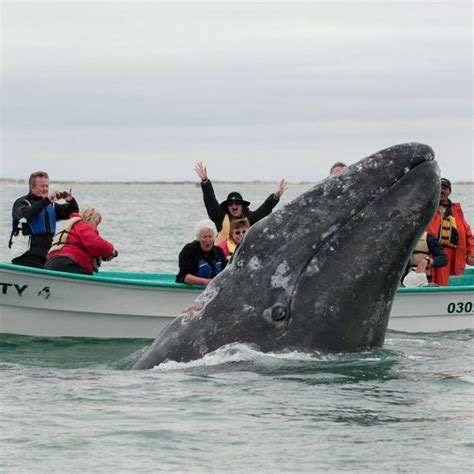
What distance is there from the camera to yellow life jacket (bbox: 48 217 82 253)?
15.8 metres

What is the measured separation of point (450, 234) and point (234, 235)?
412cm

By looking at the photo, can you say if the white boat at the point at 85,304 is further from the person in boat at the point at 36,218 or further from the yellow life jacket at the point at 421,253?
the yellow life jacket at the point at 421,253

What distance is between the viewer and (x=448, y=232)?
1792 cm

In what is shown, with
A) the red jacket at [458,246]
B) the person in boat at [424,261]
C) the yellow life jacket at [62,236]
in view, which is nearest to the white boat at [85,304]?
the yellow life jacket at [62,236]

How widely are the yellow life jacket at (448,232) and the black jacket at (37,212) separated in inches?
214

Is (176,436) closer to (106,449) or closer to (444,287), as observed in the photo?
(106,449)

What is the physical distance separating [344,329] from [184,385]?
54.0 inches

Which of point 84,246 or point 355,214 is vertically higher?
point 355,214

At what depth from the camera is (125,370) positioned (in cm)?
1048

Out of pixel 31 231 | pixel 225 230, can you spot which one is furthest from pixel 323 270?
pixel 31 231

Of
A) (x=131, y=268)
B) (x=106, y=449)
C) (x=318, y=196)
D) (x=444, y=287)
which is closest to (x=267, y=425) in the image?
(x=106, y=449)

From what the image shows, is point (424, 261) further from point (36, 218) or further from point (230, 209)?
point (36, 218)

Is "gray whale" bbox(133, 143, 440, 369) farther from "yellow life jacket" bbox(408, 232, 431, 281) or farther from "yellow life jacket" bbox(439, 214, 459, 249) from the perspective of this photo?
"yellow life jacket" bbox(439, 214, 459, 249)

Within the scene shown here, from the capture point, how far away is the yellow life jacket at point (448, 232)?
17.8 m
